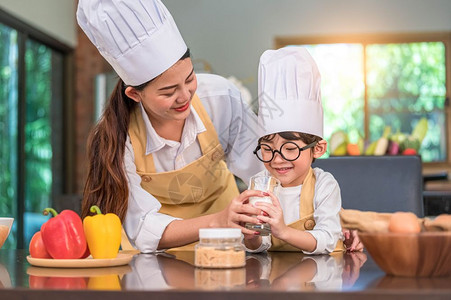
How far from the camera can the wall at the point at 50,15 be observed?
5.75 metres

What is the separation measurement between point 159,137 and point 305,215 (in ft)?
1.56

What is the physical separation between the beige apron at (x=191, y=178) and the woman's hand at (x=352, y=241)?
42 centimetres

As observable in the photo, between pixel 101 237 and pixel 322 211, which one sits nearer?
pixel 101 237

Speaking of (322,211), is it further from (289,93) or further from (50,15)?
(50,15)

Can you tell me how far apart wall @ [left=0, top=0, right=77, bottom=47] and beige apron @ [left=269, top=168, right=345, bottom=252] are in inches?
173

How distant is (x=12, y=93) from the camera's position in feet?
19.1

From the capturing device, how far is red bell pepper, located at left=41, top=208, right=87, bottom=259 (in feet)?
4.52

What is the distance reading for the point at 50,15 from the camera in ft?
21.4

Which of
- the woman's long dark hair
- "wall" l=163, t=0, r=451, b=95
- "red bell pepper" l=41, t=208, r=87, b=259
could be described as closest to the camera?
"red bell pepper" l=41, t=208, r=87, b=259

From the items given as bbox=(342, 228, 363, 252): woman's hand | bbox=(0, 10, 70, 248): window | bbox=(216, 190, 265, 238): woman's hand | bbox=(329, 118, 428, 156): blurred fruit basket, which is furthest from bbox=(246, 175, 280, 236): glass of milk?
bbox=(0, 10, 70, 248): window

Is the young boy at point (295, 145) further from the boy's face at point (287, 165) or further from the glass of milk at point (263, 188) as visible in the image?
the glass of milk at point (263, 188)

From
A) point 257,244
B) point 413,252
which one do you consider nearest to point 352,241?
point 257,244

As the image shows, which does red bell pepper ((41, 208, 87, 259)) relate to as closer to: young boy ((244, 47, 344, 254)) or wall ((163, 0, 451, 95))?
young boy ((244, 47, 344, 254))

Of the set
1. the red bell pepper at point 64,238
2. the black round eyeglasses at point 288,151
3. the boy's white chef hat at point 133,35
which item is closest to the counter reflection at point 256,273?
the red bell pepper at point 64,238
